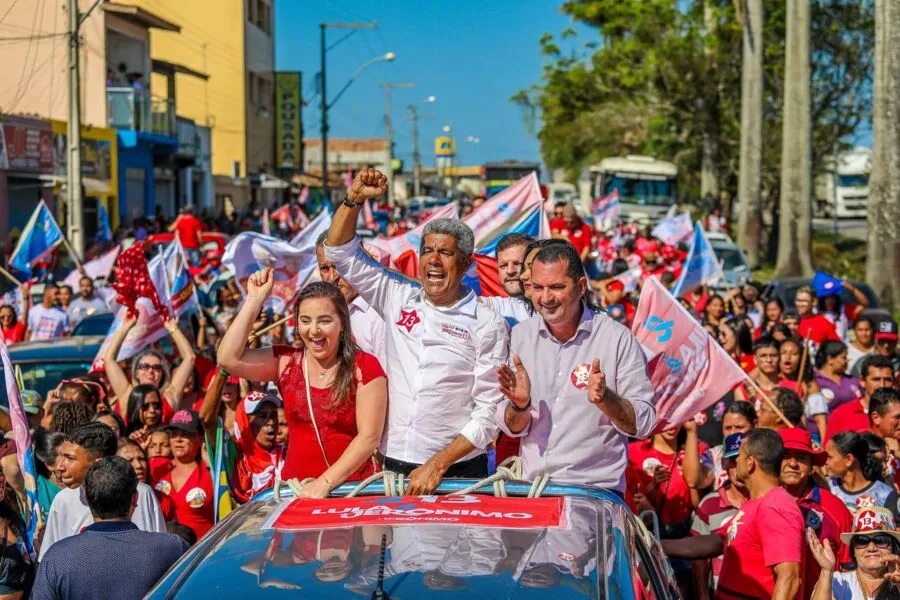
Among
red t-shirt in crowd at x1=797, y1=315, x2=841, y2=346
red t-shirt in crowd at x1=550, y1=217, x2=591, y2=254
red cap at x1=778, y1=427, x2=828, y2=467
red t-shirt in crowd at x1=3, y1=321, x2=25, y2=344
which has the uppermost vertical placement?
red t-shirt in crowd at x1=550, y1=217, x2=591, y2=254

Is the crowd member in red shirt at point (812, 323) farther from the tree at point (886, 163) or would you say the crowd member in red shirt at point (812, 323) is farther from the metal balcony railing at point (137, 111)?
the metal balcony railing at point (137, 111)

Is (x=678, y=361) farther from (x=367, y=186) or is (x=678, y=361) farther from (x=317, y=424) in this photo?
(x=317, y=424)

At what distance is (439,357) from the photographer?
5.52m

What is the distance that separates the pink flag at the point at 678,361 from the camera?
784 cm

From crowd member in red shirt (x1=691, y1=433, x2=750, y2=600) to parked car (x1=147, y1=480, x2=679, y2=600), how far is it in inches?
90.8

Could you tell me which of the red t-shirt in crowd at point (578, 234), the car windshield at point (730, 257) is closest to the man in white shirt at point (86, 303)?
the red t-shirt in crowd at point (578, 234)

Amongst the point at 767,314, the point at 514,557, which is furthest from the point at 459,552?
the point at 767,314

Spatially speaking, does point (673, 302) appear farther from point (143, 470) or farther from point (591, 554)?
point (591, 554)

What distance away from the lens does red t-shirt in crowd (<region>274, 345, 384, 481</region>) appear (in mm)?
5402

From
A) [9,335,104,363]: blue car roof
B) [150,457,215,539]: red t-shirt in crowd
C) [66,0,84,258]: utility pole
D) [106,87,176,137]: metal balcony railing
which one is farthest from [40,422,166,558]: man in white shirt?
[106,87,176,137]: metal balcony railing

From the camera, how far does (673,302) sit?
8.46m

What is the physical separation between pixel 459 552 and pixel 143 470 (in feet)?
12.2

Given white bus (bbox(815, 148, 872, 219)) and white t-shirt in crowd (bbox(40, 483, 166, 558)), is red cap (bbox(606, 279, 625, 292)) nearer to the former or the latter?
white t-shirt in crowd (bbox(40, 483, 166, 558))

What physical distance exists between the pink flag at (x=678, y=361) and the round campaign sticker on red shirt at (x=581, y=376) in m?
2.38
